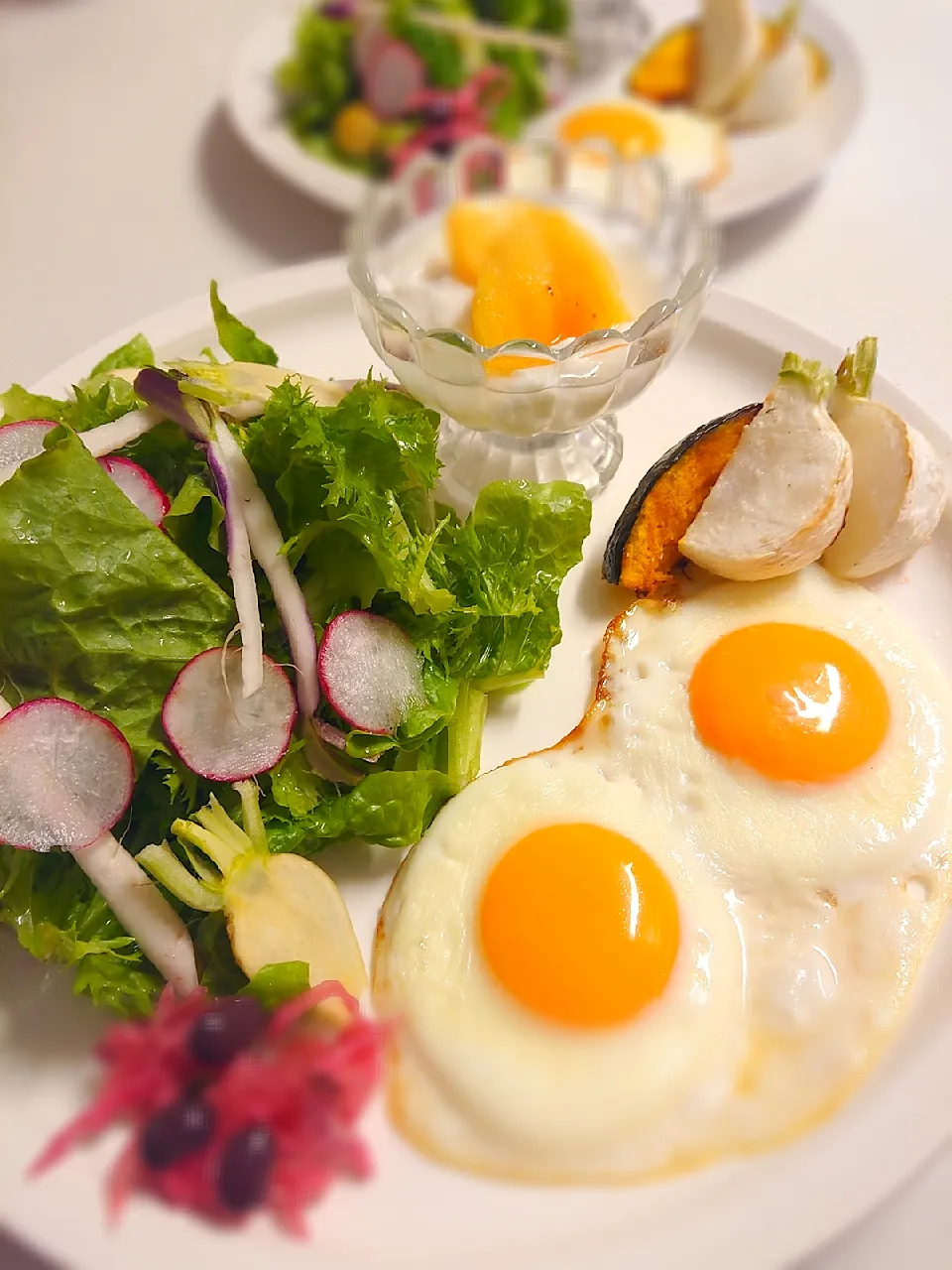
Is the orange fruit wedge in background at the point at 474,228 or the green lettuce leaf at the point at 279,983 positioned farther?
the orange fruit wedge in background at the point at 474,228

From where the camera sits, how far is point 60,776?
167 centimetres

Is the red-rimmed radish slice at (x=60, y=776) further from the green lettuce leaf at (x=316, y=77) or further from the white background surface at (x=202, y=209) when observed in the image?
the green lettuce leaf at (x=316, y=77)

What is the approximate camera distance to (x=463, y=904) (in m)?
1.72

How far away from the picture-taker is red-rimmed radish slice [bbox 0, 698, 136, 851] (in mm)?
1635

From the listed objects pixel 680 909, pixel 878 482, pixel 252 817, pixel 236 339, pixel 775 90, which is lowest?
pixel 680 909

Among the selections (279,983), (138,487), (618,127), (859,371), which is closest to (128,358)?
(138,487)

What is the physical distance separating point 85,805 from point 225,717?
0.28 metres

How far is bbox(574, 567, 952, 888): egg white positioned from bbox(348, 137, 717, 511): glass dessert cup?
1.73 ft

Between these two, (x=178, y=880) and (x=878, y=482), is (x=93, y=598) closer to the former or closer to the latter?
(x=178, y=880)

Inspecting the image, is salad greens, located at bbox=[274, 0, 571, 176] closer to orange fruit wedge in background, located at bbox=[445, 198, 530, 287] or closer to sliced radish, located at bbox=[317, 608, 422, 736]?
orange fruit wedge in background, located at bbox=[445, 198, 530, 287]

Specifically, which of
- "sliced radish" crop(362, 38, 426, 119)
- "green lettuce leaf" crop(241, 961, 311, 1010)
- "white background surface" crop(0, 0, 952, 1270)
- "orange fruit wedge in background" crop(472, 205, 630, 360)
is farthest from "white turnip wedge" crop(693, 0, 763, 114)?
"green lettuce leaf" crop(241, 961, 311, 1010)

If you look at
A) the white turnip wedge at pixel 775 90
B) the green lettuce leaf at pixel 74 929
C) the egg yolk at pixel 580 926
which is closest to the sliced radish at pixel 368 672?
the egg yolk at pixel 580 926

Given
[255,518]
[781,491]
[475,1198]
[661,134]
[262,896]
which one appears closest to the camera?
[475,1198]

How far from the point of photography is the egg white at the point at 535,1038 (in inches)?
59.1
